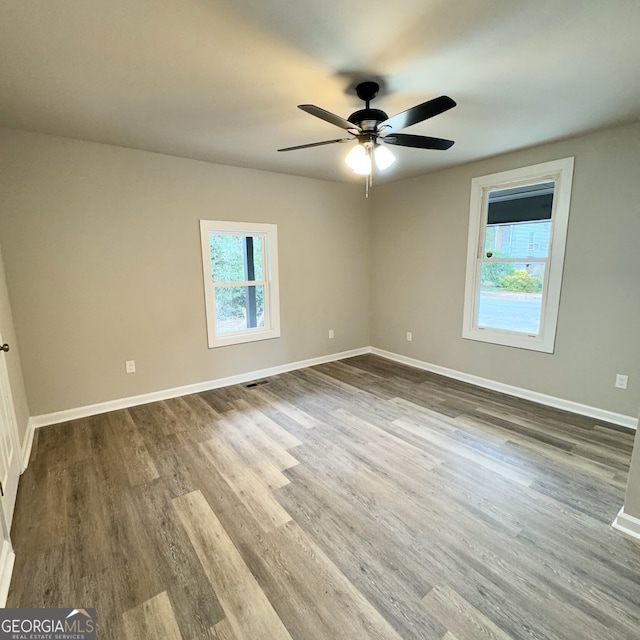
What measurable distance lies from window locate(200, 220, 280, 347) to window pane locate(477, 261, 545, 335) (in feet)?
8.27

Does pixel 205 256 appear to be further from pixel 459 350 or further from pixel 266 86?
pixel 459 350

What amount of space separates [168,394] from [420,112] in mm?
3438

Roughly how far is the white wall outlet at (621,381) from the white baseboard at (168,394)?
3.10m

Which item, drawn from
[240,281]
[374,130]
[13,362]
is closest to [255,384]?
[240,281]

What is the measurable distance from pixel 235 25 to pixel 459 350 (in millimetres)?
3739

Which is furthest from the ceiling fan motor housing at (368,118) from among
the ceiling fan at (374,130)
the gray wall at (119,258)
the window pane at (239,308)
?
the window pane at (239,308)

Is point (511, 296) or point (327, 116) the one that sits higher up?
point (327, 116)

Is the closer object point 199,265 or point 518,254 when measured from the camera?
point 518,254

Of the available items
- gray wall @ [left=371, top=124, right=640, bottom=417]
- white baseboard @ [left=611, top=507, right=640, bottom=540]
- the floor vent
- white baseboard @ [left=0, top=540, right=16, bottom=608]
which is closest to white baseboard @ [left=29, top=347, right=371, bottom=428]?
the floor vent

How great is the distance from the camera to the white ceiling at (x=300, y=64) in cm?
145

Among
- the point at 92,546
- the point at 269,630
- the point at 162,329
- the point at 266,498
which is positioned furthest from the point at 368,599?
the point at 162,329

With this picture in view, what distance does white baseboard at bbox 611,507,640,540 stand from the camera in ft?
5.72

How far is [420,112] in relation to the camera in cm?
Result: 176

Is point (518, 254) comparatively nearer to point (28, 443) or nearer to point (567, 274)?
point (567, 274)
